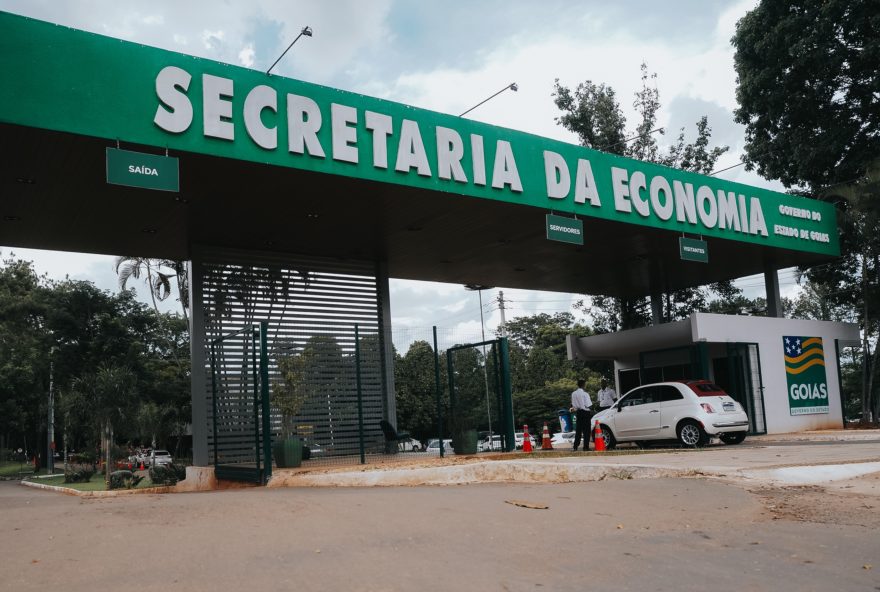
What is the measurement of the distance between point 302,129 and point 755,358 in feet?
46.1

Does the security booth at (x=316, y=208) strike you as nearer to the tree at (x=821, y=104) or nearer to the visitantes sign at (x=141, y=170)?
the visitantes sign at (x=141, y=170)

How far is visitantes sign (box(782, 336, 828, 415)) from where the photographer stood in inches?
848

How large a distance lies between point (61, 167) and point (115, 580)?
8.43 m

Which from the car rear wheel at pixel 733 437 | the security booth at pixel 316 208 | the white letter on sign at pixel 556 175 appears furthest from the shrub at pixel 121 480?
the car rear wheel at pixel 733 437

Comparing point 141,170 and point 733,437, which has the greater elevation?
point 141,170

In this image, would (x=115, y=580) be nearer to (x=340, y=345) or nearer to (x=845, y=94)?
(x=340, y=345)

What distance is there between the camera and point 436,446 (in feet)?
50.7

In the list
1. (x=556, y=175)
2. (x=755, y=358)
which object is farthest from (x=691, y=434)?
(x=755, y=358)

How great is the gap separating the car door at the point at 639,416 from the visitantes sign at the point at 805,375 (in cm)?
656

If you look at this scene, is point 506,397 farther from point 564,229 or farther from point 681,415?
point 681,415

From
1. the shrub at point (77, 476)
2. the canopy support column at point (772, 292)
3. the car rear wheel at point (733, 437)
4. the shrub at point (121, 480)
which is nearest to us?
the car rear wheel at point (733, 437)

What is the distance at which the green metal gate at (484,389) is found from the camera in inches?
598

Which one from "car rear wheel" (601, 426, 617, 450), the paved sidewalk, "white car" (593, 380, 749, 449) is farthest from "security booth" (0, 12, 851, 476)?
"car rear wheel" (601, 426, 617, 450)

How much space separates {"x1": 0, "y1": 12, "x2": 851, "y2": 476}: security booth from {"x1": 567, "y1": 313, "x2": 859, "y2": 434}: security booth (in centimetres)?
11
